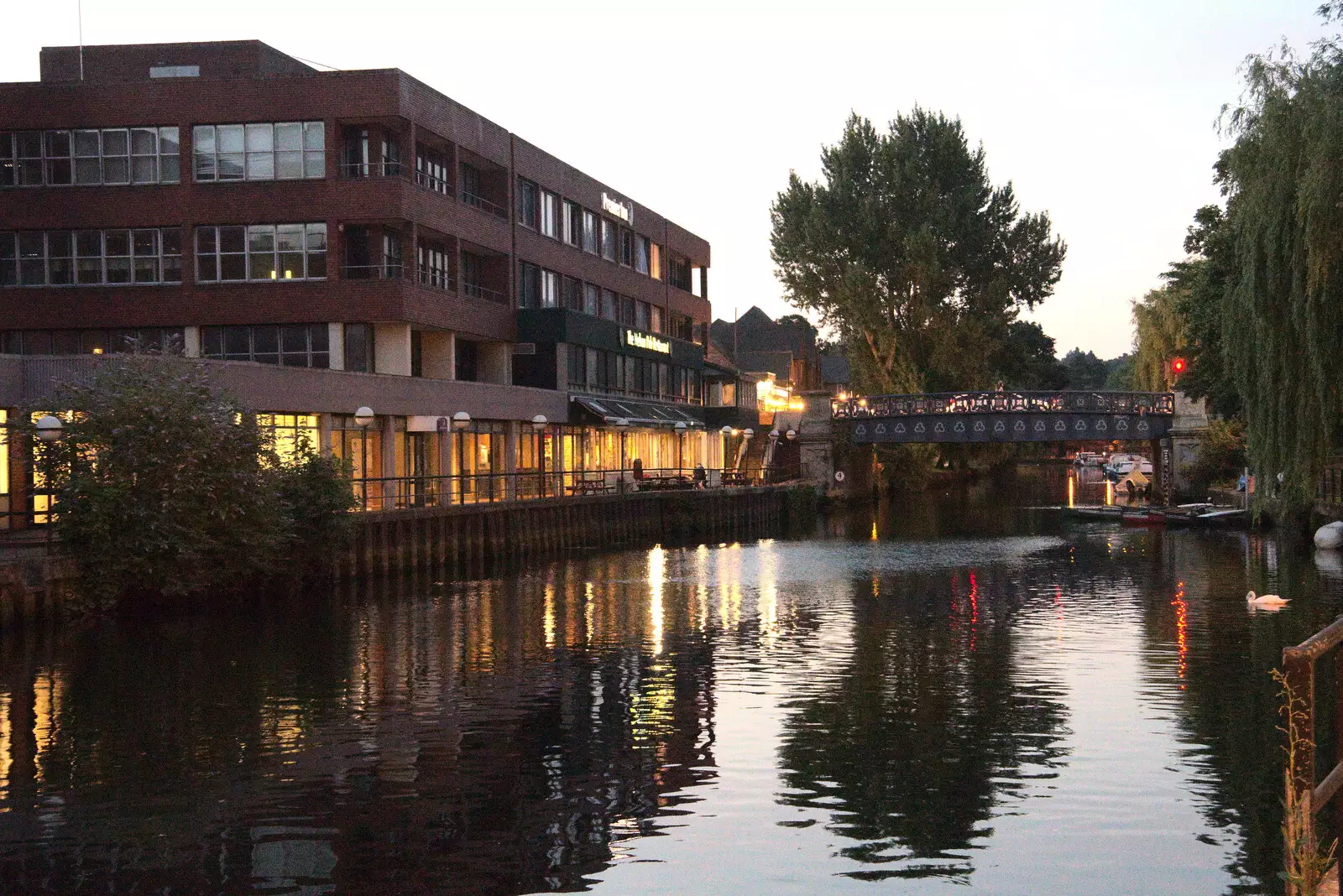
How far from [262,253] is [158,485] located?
26.4 m

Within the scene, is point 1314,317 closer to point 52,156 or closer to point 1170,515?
point 1170,515

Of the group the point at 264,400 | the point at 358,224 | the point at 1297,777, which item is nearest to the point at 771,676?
the point at 1297,777

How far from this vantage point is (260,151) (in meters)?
59.7

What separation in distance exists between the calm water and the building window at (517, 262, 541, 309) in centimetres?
3563

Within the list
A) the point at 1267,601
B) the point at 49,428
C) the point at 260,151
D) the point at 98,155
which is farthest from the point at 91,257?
the point at 1267,601

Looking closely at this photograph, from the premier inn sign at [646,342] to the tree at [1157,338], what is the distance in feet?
87.9

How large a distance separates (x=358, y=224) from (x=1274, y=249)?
34285mm

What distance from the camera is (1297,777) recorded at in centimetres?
891

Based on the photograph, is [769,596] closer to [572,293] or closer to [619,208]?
[572,293]

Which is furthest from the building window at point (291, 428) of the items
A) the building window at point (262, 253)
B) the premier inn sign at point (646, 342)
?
the premier inn sign at point (646, 342)

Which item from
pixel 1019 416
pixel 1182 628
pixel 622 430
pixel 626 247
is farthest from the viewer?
pixel 626 247

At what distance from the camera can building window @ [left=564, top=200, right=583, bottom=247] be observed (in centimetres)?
7875

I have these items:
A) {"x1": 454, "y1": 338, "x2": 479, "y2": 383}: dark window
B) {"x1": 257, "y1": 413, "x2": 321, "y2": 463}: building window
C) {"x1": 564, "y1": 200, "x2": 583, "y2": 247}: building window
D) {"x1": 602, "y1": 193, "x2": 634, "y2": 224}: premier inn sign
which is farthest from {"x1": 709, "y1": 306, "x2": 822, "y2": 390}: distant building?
{"x1": 257, "y1": 413, "x2": 321, "y2": 463}: building window

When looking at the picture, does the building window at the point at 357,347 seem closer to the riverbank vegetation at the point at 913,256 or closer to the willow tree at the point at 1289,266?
the willow tree at the point at 1289,266
